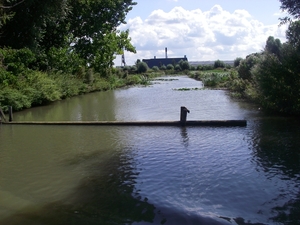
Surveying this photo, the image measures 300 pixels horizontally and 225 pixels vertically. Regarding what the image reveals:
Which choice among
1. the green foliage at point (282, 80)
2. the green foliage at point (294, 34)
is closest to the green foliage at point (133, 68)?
the green foliage at point (282, 80)

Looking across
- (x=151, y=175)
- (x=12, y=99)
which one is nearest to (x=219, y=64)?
(x=12, y=99)

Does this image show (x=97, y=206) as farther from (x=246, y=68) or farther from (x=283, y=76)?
(x=246, y=68)

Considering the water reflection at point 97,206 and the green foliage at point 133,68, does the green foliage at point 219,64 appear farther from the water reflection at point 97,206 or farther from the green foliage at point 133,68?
the water reflection at point 97,206

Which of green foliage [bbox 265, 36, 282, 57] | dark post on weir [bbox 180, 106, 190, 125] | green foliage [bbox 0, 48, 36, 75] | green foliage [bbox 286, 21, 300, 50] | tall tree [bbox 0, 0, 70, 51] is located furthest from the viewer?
tall tree [bbox 0, 0, 70, 51]

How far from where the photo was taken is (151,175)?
8.44 metres

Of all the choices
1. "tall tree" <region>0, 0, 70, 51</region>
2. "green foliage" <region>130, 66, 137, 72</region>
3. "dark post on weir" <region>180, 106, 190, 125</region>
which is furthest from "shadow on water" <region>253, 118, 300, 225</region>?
"green foliage" <region>130, 66, 137, 72</region>

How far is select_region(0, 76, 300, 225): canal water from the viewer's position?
20.6ft

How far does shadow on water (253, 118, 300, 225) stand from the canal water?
1.0 inches

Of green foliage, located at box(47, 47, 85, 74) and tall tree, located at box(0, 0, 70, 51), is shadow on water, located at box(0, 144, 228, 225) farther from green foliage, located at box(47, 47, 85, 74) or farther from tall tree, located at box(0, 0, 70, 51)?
green foliage, located at box(47, 47, 85, 74)

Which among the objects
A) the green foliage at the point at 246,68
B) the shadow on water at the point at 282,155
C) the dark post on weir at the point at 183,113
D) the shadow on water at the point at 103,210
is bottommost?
the shadow on water at the point at 103,210

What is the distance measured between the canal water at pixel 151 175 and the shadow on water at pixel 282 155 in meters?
0.02

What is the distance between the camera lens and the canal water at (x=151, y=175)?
6285 millimetres

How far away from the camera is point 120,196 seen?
718 cm

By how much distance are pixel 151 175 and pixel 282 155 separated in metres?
4.13
